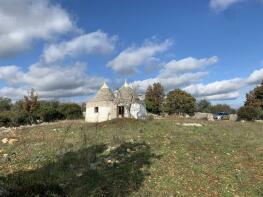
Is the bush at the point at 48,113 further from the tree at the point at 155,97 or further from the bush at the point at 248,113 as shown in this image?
the bush at the point at 248,113

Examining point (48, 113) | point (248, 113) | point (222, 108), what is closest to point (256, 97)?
point (248, 113)

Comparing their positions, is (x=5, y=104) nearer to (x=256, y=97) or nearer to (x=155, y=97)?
(x=155, y=97)

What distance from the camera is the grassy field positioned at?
37.7 feet

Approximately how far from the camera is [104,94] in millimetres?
39750

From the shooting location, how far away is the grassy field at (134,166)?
11484mm


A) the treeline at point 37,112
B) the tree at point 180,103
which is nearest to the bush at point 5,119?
the treeline at point 37,112

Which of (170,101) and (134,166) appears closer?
(134,166)

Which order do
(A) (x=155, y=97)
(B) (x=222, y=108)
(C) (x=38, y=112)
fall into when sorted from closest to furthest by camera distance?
1. (C) (x=38, y=112)
2. (A) (x=155, y=97)
3. (B) (x=222, y=108)

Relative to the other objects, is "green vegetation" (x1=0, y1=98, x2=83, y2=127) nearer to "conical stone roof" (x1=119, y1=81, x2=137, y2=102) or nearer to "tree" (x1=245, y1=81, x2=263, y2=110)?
"conical stone roof" (x1=119, y1=81, x2=137, y2=102)

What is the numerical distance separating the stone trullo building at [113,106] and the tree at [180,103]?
27.2 meters

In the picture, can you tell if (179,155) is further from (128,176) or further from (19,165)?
(19,165)

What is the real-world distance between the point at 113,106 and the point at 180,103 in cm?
3074

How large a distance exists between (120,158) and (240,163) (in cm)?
495

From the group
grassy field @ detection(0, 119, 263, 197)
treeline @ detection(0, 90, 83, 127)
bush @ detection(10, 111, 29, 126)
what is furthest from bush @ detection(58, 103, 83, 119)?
grassy field @ detection(0, 119, 263, 197)
